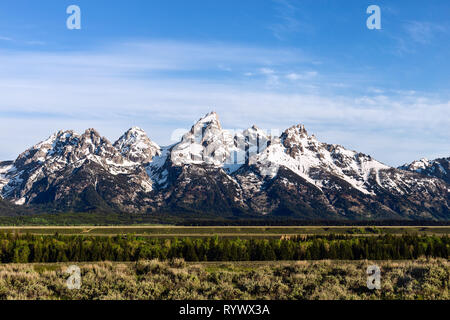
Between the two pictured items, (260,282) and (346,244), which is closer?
(260,282)

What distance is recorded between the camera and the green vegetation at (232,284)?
46.5 metres

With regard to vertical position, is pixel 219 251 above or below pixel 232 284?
below

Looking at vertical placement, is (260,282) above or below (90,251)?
above

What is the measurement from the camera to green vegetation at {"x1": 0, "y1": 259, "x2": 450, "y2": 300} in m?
46.5

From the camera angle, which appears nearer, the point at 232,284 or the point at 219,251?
the point at 232,284

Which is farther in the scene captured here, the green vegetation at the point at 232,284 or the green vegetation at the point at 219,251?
Result: the green vegetation at the point at 219,251

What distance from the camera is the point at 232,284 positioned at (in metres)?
52.7

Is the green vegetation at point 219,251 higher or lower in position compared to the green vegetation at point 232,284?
lower

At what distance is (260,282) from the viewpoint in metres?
51.4

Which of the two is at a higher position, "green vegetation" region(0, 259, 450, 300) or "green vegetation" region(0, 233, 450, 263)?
"green vegetation" region(0, 259, 450, 300)
